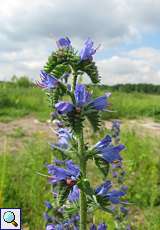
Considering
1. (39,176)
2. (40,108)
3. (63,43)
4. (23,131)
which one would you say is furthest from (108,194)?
(40,108)

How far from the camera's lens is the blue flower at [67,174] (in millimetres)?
2078

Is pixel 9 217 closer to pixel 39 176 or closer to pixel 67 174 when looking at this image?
pixel 67 174

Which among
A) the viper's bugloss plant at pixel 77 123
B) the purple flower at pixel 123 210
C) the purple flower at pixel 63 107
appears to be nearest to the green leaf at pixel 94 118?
the viper's bugloss plant at pixel 77 123

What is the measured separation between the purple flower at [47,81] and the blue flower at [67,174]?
347mm

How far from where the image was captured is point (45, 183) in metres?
6.00

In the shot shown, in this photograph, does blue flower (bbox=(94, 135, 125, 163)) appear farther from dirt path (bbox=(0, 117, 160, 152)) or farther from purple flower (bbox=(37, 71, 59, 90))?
dirt path (bbox=(0, 117, 160, 152))

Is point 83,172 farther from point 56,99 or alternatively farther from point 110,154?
point 56,99

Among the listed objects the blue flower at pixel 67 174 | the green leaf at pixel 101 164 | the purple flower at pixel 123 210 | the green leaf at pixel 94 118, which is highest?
the green leaf at pixel 94 118

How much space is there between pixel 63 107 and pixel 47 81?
0.15m

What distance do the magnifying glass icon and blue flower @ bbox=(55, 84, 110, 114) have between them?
59.1 inches

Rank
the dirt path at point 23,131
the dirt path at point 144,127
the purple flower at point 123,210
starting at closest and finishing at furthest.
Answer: the purple flower at point 123,210, the dirt path at point 23,131, the dirt path at point 144,127

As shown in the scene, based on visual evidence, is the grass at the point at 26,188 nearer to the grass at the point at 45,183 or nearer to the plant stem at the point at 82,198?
the grass at the point at 45,183

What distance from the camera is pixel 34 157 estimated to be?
6.70m

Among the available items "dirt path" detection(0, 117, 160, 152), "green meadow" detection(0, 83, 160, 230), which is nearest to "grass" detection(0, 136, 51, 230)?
"green meadow" detection(0, 83, 160, 230)
